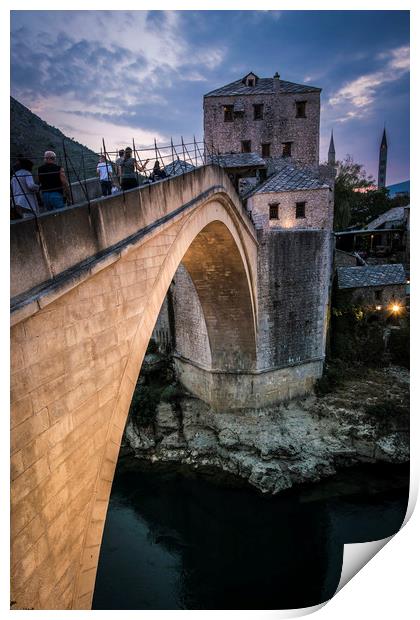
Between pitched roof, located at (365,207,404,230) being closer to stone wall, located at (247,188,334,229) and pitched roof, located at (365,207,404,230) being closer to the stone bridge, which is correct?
stone wall, located at (247,188,334,229)

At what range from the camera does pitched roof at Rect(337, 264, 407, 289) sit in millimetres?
14266

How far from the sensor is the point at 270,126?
12547 mm

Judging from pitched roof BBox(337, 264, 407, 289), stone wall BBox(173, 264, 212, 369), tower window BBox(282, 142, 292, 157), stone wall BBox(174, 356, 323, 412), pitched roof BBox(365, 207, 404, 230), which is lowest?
stone wall BBox(174, 356, 323, 412)

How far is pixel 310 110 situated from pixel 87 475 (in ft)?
43.2

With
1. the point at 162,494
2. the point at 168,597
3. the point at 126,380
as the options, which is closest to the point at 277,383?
the point at 162,494

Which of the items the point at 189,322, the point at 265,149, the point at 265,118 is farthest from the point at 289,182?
the point at 189,322

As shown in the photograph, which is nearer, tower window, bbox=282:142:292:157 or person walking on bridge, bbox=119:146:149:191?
person walking on bridge, bbox=119:146:149:191

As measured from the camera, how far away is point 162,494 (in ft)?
33.5

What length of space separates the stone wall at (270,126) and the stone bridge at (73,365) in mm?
9235

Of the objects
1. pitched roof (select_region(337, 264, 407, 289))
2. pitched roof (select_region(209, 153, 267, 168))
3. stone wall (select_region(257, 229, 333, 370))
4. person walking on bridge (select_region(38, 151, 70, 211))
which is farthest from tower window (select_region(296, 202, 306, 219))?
person walking on bridge (select_region(38, 151, 70, 211))

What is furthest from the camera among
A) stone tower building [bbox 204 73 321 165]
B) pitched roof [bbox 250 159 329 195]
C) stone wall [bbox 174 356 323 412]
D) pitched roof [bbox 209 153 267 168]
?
stone tower building [bbox 204 73 321 165]

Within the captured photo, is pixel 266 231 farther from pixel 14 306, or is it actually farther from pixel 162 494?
pixel 14 306

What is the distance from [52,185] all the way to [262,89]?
11.7 metres

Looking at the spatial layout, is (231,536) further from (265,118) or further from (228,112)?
(228,112)
